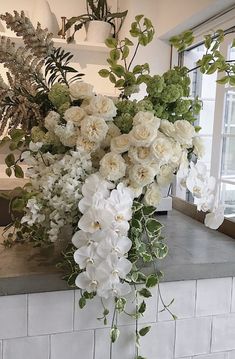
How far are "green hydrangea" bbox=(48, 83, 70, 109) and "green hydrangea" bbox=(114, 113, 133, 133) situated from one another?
13cm

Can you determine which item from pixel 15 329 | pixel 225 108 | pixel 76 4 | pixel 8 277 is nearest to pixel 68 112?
pixel 8 277

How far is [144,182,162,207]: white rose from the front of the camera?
84 cm

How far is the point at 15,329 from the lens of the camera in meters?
0.81

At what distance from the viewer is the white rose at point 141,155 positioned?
0.79m

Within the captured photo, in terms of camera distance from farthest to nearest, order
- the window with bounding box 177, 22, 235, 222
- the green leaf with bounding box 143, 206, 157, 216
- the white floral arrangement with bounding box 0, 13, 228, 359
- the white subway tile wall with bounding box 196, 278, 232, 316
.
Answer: the window with bounding box 177, 22, 235, 222 < the white subway tile wall with bounding box 196, 278, 232, 316 < the green leaf with bounding box 143, 206, 157, 216 < the white floral arrangement with bounding box 0, 13, 228, 359

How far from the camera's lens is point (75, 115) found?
824 millimetres

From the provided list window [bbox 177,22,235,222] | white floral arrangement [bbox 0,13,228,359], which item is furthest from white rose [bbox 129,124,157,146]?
window [bbox 177,22,235,222]

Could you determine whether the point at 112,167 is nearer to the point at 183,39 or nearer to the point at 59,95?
the point at 59,95

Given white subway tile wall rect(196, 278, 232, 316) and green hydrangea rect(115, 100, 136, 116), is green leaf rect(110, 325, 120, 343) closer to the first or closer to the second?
white subway tile wall rect(196, 278, 232, 316)

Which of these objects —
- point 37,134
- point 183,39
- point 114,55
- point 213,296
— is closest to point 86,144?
point 37,134

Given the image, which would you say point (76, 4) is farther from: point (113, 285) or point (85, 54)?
point (113, 285)

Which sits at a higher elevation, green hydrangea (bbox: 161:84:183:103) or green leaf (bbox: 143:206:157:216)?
green hydrangea (bbox: 161:84:183:103)

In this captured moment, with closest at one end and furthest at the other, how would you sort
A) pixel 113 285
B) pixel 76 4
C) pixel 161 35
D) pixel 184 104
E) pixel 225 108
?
pixel 113 285
pixel 184 104
pixel 225 108
pixel 161 35
pixel 76 4

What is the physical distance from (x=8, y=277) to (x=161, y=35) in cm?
216
